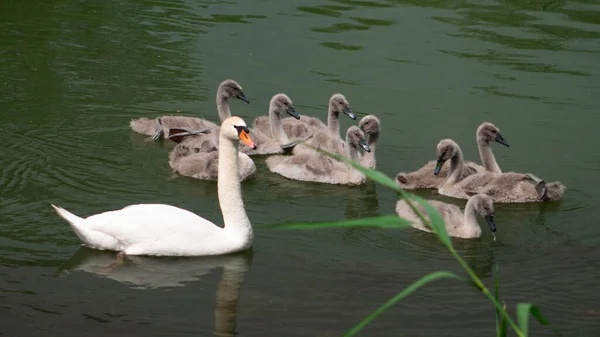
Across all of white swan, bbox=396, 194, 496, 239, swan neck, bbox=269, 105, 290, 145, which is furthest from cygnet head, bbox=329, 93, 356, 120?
white swan, bbox=396, 194, 496, 239

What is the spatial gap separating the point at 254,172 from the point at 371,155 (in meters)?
1.28

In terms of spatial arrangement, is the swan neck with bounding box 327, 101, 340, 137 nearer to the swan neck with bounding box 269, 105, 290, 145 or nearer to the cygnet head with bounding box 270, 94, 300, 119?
the cygnet head with bounding box 270, 94, 300, 119

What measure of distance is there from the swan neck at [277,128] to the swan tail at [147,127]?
1.21m

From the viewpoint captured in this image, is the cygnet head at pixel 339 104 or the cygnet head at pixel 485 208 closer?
the cygnet head at pixel 485 208

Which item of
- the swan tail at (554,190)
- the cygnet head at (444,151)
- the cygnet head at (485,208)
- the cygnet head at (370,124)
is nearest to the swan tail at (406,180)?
the cygnet head at (444,151)

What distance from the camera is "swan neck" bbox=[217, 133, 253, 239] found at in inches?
324

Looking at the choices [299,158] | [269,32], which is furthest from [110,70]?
[299,158]

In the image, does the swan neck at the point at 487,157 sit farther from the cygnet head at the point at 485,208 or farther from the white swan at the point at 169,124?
the white swan at the point at 169,124

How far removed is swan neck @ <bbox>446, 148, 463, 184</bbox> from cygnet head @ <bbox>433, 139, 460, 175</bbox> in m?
0.06

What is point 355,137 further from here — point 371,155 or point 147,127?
point 147,127

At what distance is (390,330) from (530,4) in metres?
12.6

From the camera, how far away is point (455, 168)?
405 inches

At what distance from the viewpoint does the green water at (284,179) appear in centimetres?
730

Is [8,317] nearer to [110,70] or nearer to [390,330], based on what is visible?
[390,330]
